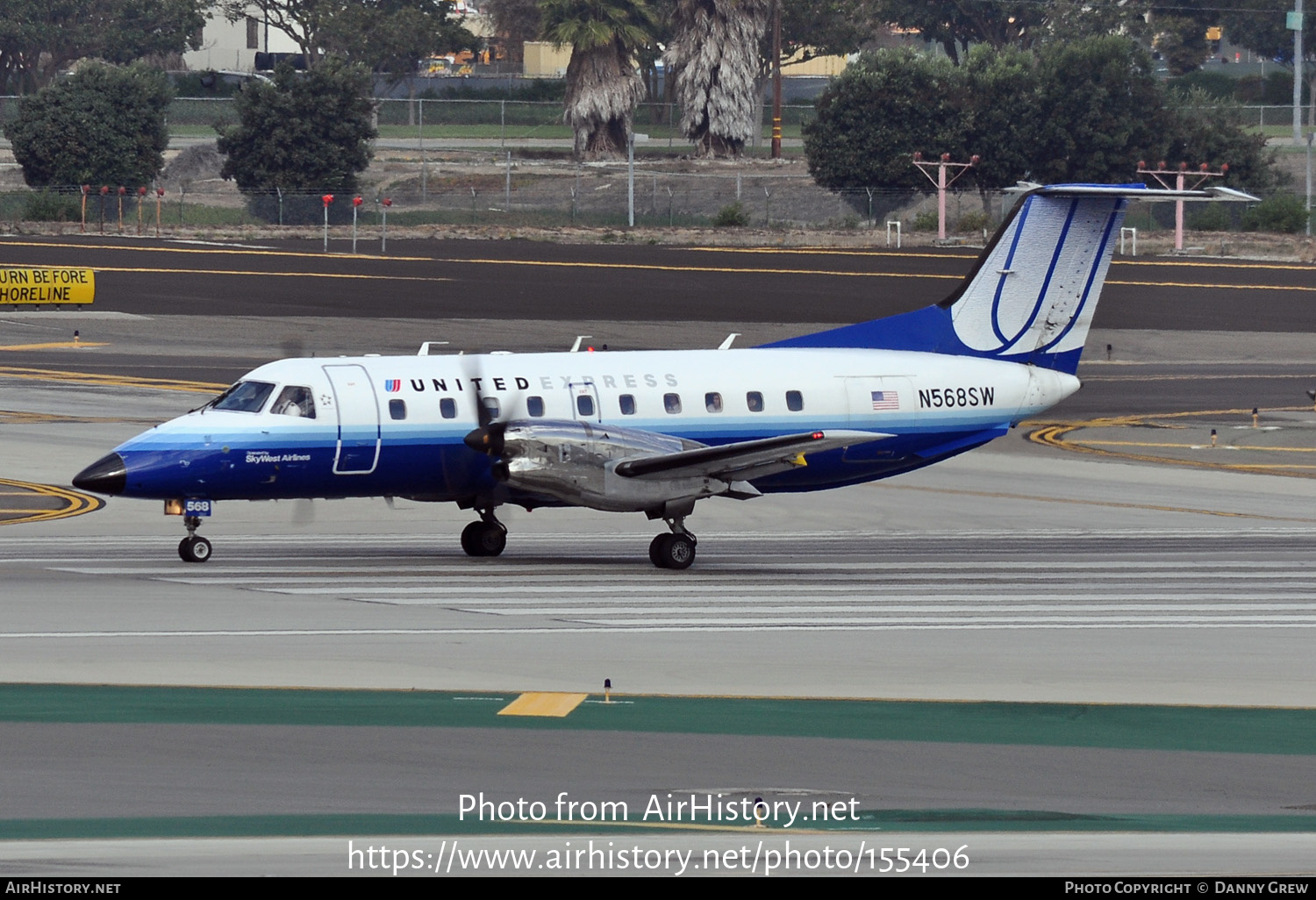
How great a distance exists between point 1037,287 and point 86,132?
72.4 metres

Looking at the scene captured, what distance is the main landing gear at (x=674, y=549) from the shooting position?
2600 cm

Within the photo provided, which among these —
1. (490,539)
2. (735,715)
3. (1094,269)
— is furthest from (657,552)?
(735,715)

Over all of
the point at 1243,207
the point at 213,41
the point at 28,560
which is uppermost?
the point at 213,41

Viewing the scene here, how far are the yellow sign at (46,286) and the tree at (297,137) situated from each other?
26176 millimetres

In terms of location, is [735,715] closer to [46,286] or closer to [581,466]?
[581,466]

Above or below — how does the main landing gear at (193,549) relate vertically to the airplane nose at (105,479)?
below

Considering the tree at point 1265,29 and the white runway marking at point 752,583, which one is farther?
the tree at point 1265,29

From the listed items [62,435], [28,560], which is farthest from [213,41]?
[28,560]

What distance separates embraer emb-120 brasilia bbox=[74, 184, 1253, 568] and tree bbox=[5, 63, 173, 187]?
71108 millimetres

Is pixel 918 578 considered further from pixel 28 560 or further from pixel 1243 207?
pixel 1243 207

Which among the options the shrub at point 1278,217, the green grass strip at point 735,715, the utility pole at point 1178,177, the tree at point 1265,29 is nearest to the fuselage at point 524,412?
the green grass strip at point 735,715

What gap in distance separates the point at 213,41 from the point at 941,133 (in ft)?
284

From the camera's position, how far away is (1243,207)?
289ft

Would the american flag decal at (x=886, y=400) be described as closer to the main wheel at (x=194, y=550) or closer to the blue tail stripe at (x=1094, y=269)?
the blue tail stripe at (x=1094, y=269)
